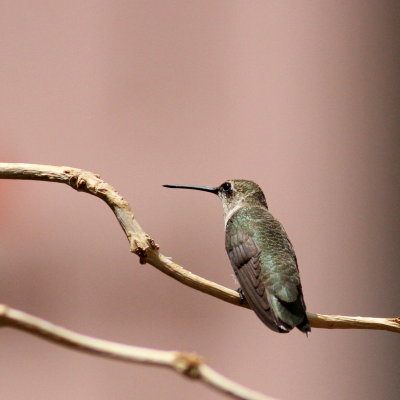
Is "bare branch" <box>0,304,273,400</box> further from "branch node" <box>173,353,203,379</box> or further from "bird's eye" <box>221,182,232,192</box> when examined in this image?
"bird's eye" <box>221,182,232,192</box>

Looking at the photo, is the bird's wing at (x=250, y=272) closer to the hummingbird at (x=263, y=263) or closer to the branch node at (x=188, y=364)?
the hummingbird at (x=263, y=263)

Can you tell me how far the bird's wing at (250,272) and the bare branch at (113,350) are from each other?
1.22 m

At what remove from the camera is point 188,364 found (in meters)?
0.67

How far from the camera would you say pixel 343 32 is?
17.2 ft

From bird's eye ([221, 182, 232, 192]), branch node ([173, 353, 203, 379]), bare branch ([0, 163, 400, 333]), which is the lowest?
branch node ([173, 353, 203, 379])

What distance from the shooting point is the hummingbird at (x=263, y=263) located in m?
1.92

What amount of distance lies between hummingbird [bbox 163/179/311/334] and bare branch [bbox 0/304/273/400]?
121 centimetres

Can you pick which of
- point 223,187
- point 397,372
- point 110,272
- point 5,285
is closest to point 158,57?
point 110,272

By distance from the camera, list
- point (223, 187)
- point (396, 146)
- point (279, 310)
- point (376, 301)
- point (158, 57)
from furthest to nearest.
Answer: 1. point (396, 146)
2. point (376, 301)
3. point (158, 57)
4. point (223, 187)
5. point (279, 310)

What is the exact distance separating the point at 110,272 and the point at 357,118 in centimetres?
209

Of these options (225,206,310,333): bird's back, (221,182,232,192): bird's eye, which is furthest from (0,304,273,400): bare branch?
(221,182,232,192): bird's eye

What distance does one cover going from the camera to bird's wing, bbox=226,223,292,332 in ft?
6.24

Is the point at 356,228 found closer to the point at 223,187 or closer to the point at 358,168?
the point at 358,168

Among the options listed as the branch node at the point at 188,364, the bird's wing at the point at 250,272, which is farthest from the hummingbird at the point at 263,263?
the branch node at the point at 188,364
